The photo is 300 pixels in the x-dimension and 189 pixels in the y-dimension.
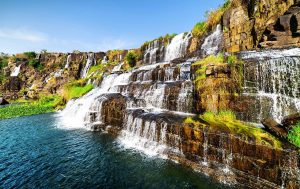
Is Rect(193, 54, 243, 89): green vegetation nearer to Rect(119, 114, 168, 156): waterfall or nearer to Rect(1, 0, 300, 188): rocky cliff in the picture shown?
Rect(1, 0, 300, 188): rocky cliff

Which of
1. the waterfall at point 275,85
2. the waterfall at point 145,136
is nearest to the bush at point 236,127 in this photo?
the waterfall at point 275,85

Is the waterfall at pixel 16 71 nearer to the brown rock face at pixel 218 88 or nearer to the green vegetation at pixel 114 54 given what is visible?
the green vegetation at pixel 114 54

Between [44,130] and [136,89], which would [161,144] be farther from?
[44,130]

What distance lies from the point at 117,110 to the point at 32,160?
6.52 meters

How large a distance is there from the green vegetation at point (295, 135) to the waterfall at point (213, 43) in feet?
51.5

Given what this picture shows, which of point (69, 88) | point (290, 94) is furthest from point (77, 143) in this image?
point (69, 88)

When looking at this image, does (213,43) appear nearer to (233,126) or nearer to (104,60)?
(233,126)

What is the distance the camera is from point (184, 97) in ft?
41.7

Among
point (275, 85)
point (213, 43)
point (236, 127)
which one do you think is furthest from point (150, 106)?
point (213, 43)

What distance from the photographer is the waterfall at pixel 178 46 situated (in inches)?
1038

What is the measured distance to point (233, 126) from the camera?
8625 mm

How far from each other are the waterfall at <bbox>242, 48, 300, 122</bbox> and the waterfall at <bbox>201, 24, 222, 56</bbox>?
1163cm

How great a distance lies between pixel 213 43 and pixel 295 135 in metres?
17.5

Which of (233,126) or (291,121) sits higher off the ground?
(291,121)
